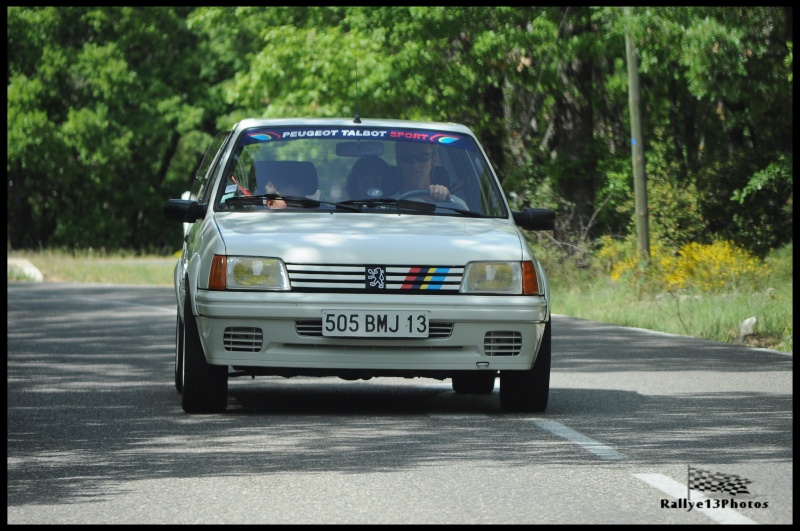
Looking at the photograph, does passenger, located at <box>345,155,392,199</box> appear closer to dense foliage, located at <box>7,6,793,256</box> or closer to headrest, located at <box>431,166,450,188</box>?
headrest, located at <box>431,166,450,188</box>

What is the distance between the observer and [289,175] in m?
10.7

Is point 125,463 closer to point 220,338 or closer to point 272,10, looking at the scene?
point 220,338

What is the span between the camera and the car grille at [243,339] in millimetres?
9609

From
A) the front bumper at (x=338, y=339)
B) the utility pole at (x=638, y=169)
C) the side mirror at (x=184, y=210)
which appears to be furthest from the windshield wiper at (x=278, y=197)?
the utility pole at (x=638, y=169)

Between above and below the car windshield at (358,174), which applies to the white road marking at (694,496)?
below

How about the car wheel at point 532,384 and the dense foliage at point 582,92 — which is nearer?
the car wheel at point 532,384

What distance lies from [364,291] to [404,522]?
3.38 metres

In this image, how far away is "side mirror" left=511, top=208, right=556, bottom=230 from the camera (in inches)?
424

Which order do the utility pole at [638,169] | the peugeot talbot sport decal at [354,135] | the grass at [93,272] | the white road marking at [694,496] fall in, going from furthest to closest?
1. the grass at [93,272]
2. the utility pole at [638,169]
3. the peugeot talbot sport decal at [354,135]
4. the white road marking at [694,496]

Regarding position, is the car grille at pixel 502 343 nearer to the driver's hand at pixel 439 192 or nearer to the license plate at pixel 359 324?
the license plate at pixel 359 324

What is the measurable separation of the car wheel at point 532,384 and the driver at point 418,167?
4.32 ft

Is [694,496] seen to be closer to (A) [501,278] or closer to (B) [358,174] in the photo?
(A) [501,278]

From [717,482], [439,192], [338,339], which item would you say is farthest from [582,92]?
[717,482]

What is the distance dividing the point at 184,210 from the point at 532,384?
8.11ft
